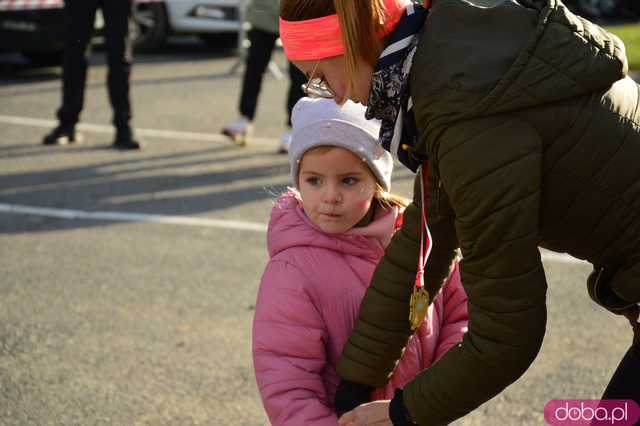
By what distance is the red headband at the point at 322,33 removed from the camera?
2111 millimetres

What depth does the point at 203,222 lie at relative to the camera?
6.05 metres

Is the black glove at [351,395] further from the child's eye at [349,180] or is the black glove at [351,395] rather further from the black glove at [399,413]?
the child's eye at [349,180]

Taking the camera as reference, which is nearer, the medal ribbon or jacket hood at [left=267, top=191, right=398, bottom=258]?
the medal ribbon

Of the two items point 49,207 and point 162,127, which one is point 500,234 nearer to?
point 49,207

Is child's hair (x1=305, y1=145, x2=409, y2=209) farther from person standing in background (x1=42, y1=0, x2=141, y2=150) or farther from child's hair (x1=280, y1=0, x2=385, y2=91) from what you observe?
person standing in background (x1=42, y1=0, x2=141, y2=150)

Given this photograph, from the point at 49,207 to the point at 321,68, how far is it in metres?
4.38

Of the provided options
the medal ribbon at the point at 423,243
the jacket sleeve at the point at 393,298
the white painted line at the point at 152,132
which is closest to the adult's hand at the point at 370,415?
the jacket sleeve at the point at 393,298

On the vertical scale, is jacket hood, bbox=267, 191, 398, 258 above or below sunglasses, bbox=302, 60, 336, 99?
below

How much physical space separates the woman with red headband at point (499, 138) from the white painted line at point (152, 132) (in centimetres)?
598

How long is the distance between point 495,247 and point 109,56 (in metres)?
6.26

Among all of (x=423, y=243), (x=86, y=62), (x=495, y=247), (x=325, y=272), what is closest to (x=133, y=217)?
(x=86, y=62)

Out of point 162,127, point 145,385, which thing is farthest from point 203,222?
point 162,127

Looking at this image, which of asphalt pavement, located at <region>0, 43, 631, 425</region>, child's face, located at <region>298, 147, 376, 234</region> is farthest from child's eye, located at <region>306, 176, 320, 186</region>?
asphalt pavement, located at <region>0, 43, 631, 425</region>

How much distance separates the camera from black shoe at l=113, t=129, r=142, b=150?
308 inches
